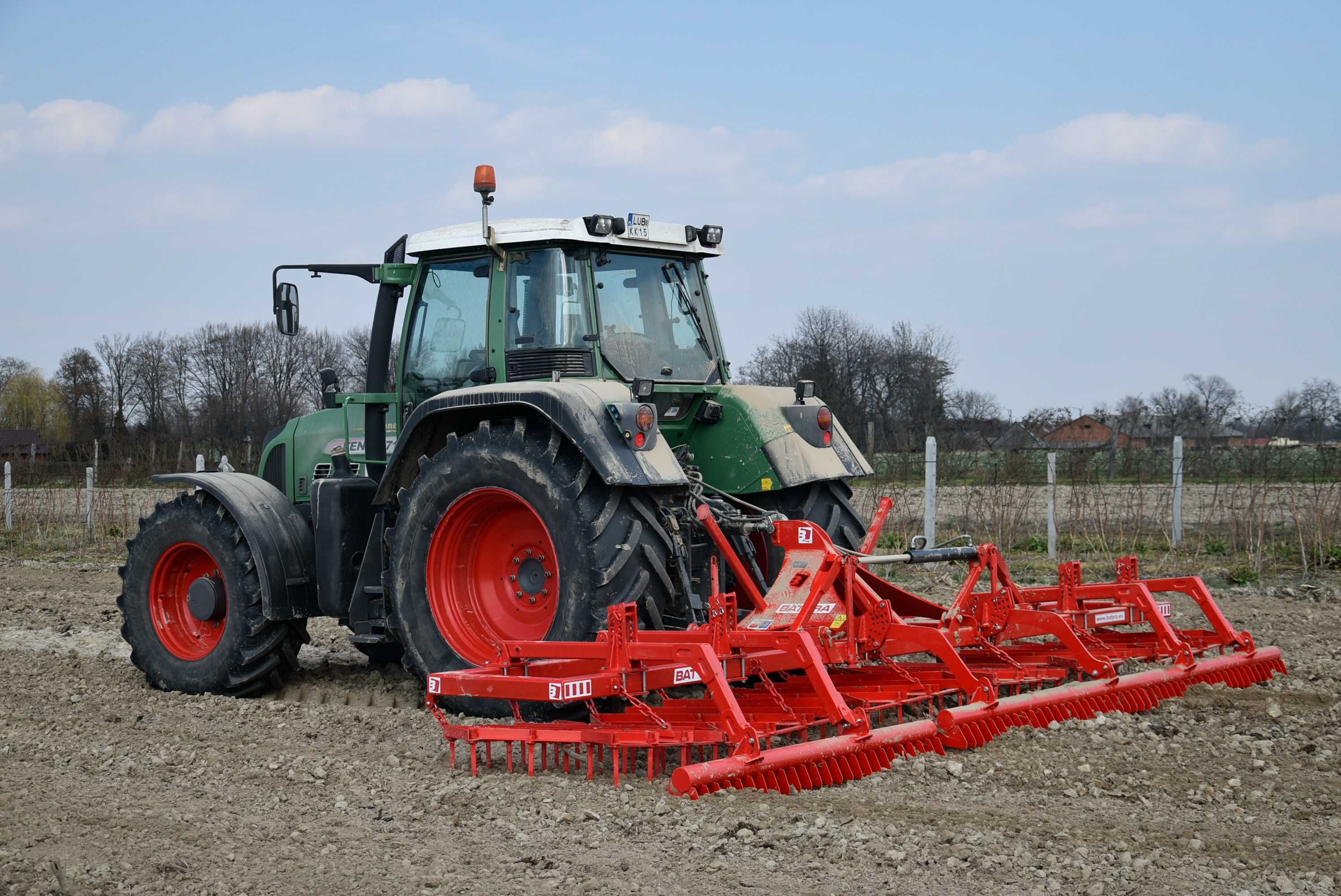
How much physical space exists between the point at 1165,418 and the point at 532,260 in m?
12.3

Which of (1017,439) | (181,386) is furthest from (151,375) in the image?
(1017,439)

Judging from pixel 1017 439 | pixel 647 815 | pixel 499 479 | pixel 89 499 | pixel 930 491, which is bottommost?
pixel 647 815

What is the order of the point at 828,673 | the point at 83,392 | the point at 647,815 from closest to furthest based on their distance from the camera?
the point at 647,815
the point at 828,673
the point at 83,392

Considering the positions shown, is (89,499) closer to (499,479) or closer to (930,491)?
(930,491)

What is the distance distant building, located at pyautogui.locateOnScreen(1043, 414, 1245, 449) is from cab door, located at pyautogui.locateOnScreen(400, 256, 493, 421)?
10231 millimetres

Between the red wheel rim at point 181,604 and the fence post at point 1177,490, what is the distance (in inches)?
361

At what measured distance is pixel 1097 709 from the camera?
5.32m

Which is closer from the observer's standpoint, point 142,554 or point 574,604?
point 574,604

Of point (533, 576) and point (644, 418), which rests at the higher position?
point (644, 418)

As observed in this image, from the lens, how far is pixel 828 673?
16.2ft

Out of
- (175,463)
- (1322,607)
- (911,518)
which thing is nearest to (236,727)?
(1322,607)

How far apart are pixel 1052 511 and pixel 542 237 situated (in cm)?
Result: 800

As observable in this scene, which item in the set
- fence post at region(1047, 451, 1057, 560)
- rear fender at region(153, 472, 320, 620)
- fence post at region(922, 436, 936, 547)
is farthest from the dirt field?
fence post at region(1047, 451, 1057, 560)

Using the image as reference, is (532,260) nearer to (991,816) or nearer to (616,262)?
(616,262)
